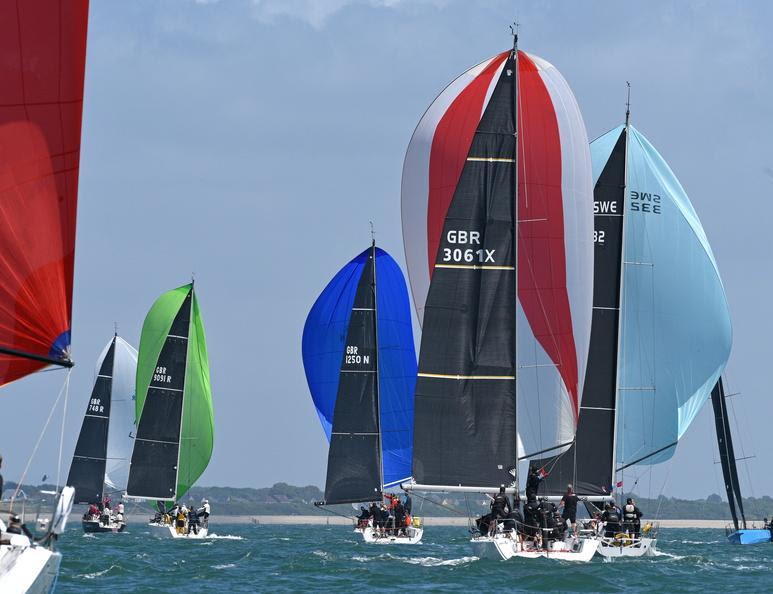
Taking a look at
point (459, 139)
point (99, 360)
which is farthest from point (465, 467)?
point (99, 360)

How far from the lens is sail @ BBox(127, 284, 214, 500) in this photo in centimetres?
4822

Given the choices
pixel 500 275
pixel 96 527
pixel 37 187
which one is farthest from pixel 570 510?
pixel 96 527

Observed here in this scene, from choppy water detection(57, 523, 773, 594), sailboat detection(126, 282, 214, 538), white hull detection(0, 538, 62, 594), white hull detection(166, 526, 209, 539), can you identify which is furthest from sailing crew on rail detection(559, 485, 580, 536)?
sailboat detection(126, 282, 214, 538)

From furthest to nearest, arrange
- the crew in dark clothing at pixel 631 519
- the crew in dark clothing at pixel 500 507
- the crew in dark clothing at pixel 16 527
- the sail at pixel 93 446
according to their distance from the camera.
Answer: the sail at pixel 93 446 → the crew in dark clothing at pixel 631 519 → the crew in dark clothing at pixel 500 507 → the crew in dark clothing at pixel 16 527

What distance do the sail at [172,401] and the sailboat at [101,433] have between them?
325 inches

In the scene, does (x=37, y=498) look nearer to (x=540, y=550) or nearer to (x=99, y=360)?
(x=540, y=550)

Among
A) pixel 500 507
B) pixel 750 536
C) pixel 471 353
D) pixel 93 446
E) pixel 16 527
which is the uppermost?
A: pixel 93 446

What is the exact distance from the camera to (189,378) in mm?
48969

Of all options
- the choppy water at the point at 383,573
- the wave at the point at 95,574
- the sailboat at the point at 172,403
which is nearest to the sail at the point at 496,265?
the choppy water at the point at 383,573

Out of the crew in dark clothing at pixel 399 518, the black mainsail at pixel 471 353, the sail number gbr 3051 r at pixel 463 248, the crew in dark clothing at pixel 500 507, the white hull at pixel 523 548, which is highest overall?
the sail number gbr 3051 r at pixel 463 248

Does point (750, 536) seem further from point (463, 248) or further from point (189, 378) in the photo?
point (463, 248)

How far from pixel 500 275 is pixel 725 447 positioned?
98.5ft

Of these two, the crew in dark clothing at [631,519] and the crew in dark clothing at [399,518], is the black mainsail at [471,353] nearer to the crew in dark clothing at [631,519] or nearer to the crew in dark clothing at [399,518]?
the crew in dark clothing at [631,519]

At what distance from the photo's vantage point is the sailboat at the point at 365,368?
43.3 metres
